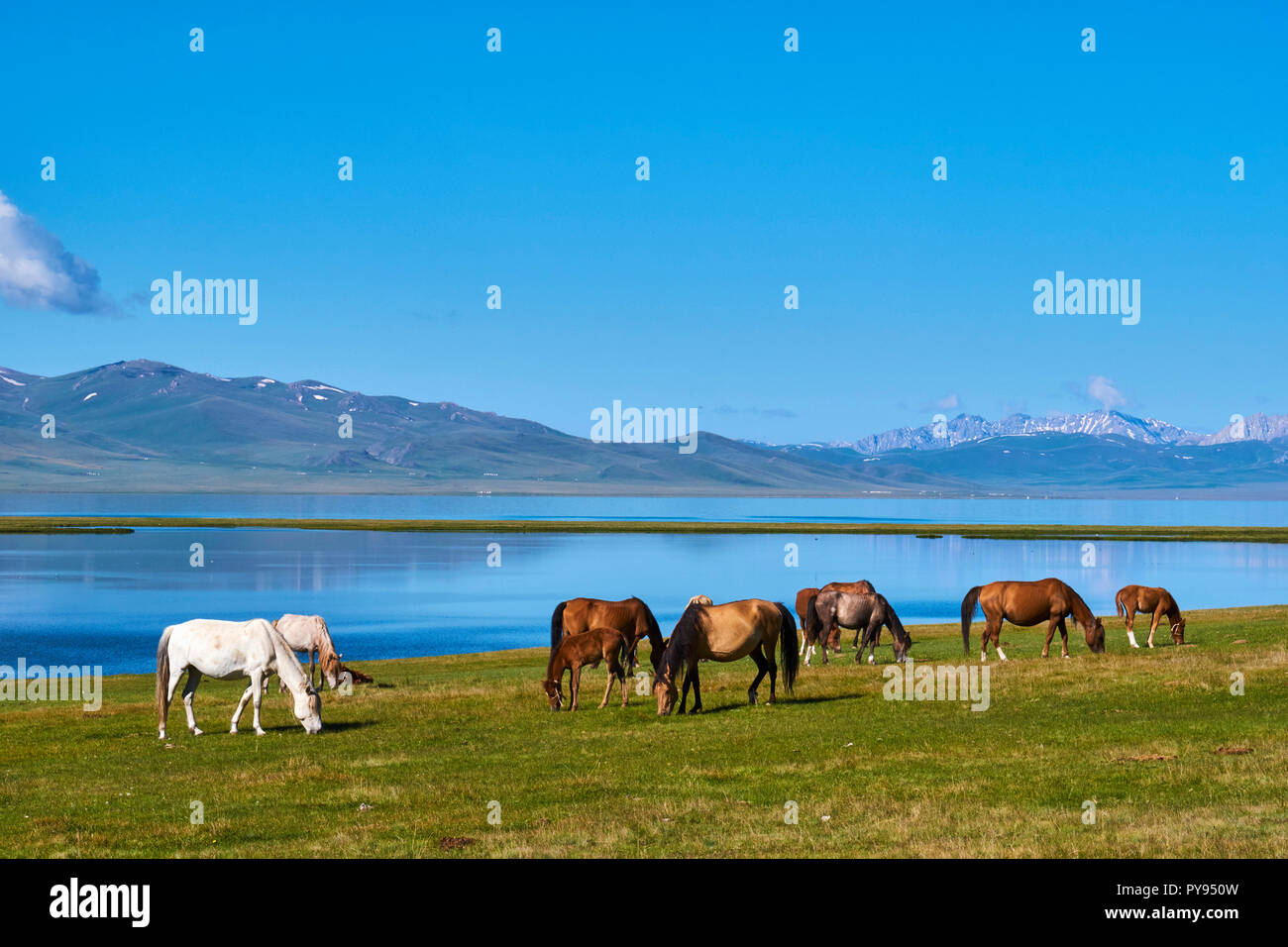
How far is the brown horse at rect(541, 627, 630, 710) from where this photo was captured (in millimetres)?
26141

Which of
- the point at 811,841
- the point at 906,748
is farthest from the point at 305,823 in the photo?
the point at 906,748

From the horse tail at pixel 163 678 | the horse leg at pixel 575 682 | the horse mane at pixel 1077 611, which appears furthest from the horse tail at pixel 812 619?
the horse tail at pixel 163 678

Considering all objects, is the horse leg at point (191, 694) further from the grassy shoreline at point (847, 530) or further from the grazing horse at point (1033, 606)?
the grassy shoreline at point (847, 530)

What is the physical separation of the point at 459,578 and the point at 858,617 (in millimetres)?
72670

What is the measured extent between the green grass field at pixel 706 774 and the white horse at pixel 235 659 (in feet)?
2.60

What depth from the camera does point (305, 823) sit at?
15.7 meters

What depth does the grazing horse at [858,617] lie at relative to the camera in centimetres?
3606

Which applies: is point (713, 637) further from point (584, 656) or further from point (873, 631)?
point (873, 631)

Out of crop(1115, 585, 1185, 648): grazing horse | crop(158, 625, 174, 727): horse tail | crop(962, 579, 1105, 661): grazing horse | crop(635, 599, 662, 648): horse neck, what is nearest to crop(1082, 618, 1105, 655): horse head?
crop(962, 579, 1105, 661): grazing horse

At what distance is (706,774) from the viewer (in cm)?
1855
